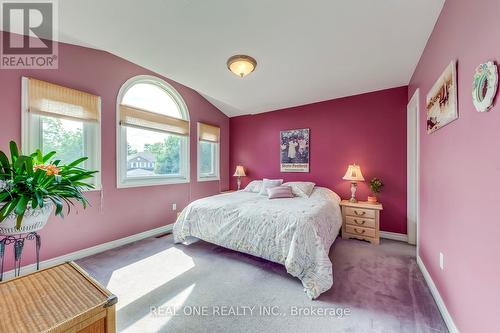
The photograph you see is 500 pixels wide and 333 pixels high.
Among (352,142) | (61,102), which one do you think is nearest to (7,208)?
(61,102)

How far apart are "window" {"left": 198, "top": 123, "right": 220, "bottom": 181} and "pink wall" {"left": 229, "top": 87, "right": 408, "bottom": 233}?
93 centimetres

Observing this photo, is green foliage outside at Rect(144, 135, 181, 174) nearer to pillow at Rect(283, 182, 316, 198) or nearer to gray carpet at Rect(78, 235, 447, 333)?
gray carpet at Rect(78, 235, 447, 333)

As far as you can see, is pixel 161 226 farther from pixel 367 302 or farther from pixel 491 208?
pixel 491 208

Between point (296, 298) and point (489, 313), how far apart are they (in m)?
1.22

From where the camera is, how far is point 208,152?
471 centimetres

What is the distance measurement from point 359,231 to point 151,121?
3.71 m

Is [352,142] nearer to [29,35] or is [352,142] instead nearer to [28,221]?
[28,221]

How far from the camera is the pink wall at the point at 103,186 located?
7.23ft

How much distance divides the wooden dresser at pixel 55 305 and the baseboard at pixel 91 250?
196 centimetres

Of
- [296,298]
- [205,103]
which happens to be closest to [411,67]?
[296,298]

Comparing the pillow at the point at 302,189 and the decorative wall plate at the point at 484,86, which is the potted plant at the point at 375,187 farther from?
the decorative wall plate at the point at 484,86

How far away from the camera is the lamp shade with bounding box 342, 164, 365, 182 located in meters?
3.26

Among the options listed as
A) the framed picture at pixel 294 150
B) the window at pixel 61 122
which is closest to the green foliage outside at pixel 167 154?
the window at pixel 61 122

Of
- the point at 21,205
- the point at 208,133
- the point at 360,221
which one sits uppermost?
the point at 208,133
